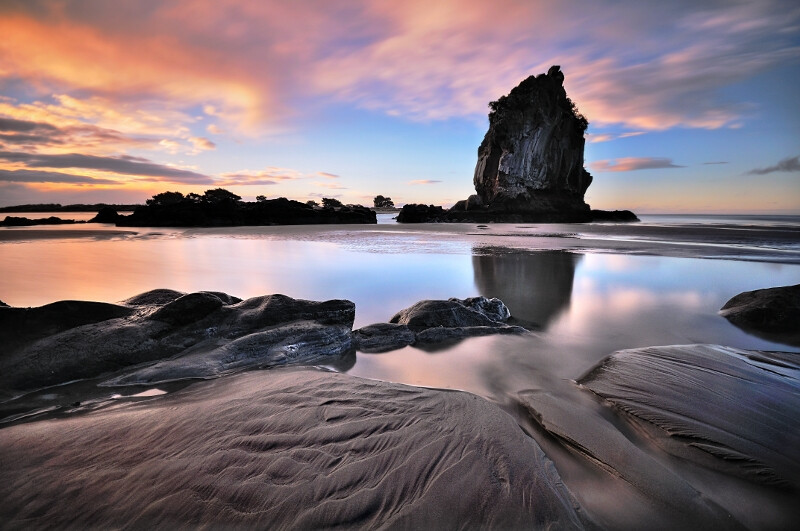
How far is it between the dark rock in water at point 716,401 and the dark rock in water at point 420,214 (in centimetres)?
5213

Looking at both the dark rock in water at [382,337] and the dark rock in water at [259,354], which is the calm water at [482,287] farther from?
the dark rock in water at [259,354]

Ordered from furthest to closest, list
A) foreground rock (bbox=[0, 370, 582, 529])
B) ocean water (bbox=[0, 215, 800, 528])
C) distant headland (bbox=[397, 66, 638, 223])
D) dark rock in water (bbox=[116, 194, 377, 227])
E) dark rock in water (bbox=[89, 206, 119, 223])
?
distant headland (bbox=[397, 66, 638, 223]), dark rock in water (bbox=[89, 206, 119, 223]), dark rock in water (bbox=[116, 194, 377, 227]), ocean water (bbox=[0, 215, 800, 528]), foreground rock (bbox=[0, 370, 582, 529])

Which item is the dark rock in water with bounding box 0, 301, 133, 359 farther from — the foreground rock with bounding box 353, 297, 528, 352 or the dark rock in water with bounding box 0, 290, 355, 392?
the foreground rock with bounding box 353, 297, 528, 352

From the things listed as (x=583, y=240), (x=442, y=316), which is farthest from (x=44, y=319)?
(x=583, y=240)

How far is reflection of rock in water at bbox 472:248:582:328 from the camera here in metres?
6.02

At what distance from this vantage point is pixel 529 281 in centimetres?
840

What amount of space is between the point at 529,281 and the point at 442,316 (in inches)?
176

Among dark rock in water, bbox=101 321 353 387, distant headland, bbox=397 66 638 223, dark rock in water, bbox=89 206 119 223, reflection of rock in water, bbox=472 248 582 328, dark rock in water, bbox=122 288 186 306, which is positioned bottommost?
reflection of rock in water, bbox=472 248 582 328

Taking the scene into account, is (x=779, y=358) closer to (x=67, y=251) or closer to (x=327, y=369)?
(x=327, y=369)

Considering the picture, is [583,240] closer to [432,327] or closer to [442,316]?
[442,316]

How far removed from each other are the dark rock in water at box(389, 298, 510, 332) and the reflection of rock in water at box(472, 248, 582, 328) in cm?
102

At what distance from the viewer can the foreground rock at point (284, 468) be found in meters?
1.59

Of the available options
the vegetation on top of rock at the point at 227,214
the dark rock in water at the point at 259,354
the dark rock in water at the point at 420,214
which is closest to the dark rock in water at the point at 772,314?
the dark rock in water at the point at 259,354

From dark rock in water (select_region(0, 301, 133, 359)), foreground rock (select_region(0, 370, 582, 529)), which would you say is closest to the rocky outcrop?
dark rock in water (select_region(0, 301, 133, 359))
